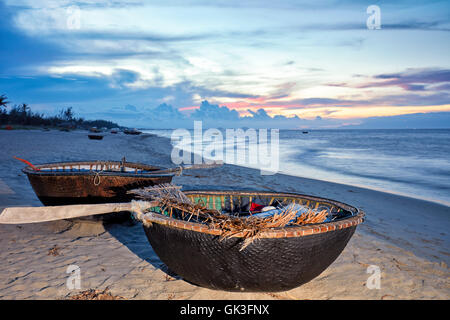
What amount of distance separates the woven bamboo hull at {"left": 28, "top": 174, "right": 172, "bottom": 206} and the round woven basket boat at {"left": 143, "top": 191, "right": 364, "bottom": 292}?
2167mm

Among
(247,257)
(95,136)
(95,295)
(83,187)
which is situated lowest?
(95,295)

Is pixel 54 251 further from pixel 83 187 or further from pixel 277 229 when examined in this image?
pixel 277 229

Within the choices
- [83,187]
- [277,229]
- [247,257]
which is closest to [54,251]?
[83,187]

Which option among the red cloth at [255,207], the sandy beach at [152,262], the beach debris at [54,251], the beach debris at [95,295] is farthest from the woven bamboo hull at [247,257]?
the beach debris at [54,251]

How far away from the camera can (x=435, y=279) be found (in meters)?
3.58

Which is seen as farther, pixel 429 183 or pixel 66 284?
pixel 429 183

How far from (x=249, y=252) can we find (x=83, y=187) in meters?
3.41

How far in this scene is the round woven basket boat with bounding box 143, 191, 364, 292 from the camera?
7.66 feet

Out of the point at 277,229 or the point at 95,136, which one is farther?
the point at 95,136

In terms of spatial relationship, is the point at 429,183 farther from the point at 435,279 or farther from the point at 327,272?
the point at 327,272

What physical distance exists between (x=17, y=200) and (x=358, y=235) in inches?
266

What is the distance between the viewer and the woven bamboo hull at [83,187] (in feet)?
15.3

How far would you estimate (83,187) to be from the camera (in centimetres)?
471
